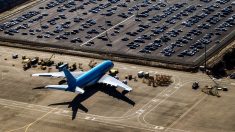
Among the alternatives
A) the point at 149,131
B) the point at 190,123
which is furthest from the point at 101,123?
the point at 190,123

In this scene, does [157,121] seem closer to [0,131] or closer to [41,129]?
[41,129]

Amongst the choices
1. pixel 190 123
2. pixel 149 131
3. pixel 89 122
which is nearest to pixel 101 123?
pixel 89 122

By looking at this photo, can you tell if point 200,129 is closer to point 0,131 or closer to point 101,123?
point 101,123

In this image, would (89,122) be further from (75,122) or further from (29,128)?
(29,128)

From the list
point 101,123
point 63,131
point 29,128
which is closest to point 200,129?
point 101,123

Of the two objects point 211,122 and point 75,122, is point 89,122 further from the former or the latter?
point 211,122
